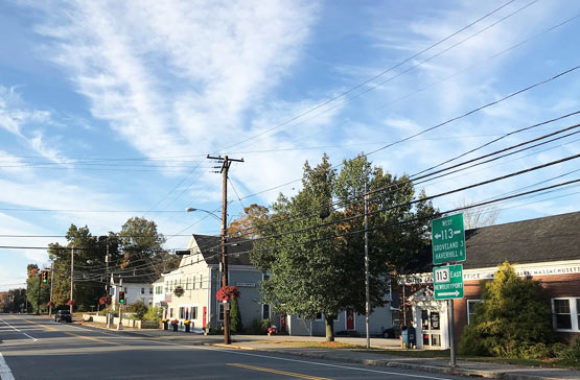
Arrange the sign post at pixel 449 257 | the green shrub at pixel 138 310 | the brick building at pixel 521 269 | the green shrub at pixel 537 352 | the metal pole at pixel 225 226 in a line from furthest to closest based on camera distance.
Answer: the green shrub at pixel 138 310
the metal pole at pixel 225 226
the brick building at pixel 521 269
the green shrub at pixel 537 352
the sign post at pixel 449 257

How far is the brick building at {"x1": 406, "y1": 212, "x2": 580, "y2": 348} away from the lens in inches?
862

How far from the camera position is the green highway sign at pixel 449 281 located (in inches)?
698

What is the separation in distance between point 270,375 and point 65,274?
4030 inches

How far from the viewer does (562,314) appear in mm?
22141

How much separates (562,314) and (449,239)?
7.74 m

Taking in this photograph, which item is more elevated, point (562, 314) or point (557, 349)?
point (562, 314)

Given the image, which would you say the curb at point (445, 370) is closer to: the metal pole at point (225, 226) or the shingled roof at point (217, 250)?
the metal pole at point (225, 226)

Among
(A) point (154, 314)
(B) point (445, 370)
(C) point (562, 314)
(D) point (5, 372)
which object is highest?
(C) point (562, 314)

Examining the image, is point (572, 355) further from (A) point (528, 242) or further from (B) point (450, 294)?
(A) point (528, 242)

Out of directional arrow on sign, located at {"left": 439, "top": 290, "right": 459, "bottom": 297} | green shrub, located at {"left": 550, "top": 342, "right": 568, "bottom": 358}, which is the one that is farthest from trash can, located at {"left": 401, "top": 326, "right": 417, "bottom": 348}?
directional arrow on sign, located at {"left": 439, "top": 290, "right": 459, "bottom": 297}

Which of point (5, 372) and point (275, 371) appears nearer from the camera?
point (5, 372)

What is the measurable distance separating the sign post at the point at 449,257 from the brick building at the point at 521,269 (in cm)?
637

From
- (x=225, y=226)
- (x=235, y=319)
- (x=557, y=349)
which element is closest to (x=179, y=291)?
(x=235, y=319)

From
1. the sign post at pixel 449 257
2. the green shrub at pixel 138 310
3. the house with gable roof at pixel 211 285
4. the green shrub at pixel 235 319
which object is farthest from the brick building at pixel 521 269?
the green shrub at pixel 138 310
